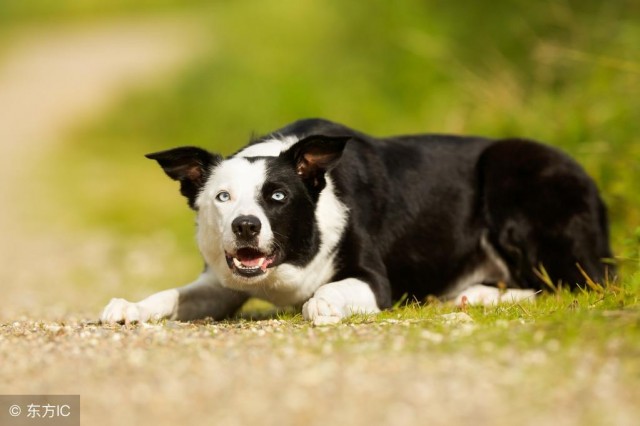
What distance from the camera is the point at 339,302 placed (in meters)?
6.13

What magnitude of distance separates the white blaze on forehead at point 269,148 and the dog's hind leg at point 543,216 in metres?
1.57

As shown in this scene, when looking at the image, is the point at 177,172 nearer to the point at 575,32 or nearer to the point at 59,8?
the point at 575,32

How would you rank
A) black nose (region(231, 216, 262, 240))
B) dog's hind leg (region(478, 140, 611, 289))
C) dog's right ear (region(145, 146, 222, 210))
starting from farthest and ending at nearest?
dog's hind leg (region(478, 140, 611, 289)) → dog's right ear (region(145, 146, 222, 210)) → black nose (region(231, 216, 262, 240))

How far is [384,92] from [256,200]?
27.1 feet

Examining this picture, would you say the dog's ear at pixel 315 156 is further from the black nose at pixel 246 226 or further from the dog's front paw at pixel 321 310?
the dog's front paw at pixel 321 310

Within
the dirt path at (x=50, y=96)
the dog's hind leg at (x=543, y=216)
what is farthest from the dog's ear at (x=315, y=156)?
the dirt path at (x=50, y=96)

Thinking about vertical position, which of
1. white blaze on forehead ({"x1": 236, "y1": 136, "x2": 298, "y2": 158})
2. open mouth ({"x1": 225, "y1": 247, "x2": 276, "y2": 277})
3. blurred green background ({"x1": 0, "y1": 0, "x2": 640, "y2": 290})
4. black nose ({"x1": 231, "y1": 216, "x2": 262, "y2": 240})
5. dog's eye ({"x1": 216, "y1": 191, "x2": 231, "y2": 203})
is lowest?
open mouth ({"x1": 225, "y1": 247, "x2": 276, "y2": 277})

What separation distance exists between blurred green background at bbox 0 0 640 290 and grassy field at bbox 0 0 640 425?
0.11 ft

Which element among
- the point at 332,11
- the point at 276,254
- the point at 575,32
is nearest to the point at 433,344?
the point at 276,254

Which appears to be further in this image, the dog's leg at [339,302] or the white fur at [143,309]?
the white fur at [143,309]

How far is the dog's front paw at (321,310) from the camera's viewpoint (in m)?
5.88

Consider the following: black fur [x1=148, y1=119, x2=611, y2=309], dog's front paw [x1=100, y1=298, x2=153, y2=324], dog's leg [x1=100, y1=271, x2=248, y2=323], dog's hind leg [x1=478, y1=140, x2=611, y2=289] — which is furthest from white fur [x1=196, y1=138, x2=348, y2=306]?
dog's hind leg [x1=478, y1=140, x2=611, y2=289]

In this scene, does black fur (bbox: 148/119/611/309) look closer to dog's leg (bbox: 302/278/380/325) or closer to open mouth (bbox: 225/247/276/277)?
dog's leg (bbox: 302/278/380/325)

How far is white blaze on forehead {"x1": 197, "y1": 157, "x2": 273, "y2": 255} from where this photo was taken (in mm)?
5945
